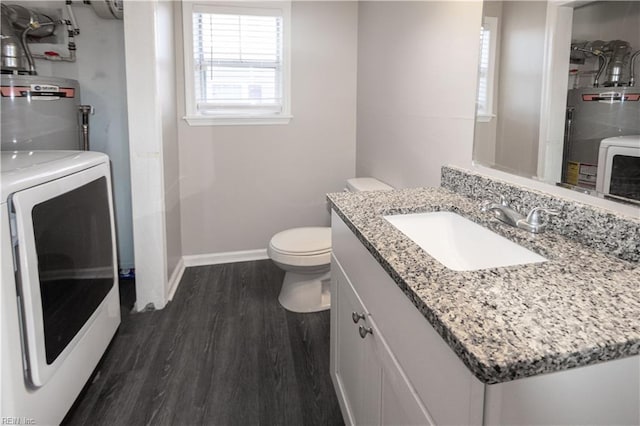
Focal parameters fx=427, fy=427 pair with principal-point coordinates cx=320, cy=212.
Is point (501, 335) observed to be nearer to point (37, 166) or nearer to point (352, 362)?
point (352, 362)

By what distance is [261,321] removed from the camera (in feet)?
8.08

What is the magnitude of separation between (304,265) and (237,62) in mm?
1660

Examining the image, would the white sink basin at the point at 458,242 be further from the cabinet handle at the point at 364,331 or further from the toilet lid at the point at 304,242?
the toilet lid at the point at 304,242

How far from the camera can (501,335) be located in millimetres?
653

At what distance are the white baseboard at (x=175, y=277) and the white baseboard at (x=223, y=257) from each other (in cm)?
7

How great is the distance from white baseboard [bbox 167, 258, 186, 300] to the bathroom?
0.04 feet

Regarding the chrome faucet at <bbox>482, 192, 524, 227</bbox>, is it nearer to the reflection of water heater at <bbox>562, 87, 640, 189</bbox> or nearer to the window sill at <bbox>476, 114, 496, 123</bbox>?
the reflection of water heater at <bbox>562, 87, 640, 189</bbox>

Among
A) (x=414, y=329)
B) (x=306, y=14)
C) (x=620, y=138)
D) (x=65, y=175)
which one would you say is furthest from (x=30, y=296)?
(x=306, y=14)

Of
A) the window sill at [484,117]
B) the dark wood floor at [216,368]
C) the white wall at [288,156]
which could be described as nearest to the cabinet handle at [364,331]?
the dark wood floor at [216,368]

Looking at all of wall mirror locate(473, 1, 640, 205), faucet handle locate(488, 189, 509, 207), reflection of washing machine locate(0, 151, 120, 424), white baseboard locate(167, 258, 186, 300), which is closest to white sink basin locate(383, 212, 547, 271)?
faucet handle locate(488, 189, 509, 207)

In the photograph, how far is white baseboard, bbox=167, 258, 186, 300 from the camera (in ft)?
9.14

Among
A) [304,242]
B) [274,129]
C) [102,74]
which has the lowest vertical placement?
[304,242]

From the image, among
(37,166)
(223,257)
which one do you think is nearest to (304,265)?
(223,257)

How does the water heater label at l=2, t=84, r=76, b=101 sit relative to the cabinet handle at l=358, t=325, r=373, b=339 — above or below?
above
